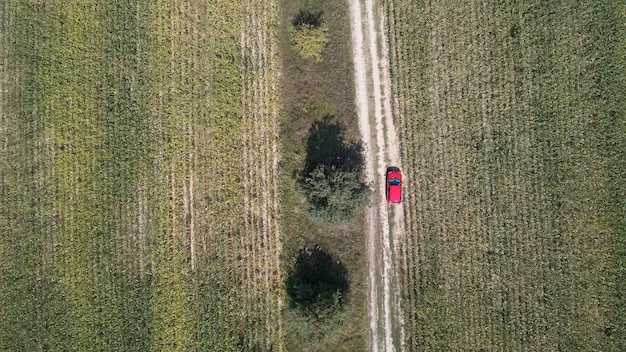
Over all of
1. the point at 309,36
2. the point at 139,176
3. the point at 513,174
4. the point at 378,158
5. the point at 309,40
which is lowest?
the point at 513,174

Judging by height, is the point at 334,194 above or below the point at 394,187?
below

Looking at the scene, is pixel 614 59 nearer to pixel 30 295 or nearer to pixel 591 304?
pixel 591 304

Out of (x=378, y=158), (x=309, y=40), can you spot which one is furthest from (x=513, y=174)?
(x=309, y=40)

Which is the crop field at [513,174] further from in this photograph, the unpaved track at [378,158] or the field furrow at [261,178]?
the field furrow at [261,178]

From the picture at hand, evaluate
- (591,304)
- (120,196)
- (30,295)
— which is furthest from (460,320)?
(30,295)

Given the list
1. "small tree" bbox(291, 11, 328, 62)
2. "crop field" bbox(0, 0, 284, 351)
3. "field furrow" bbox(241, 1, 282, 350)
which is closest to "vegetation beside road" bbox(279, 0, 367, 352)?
"small tree" bbox(291, 11, 328, 62)

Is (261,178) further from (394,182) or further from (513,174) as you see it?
(513,174)
